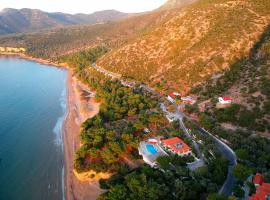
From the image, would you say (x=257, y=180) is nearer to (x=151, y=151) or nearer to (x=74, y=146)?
(x=151, y=151)

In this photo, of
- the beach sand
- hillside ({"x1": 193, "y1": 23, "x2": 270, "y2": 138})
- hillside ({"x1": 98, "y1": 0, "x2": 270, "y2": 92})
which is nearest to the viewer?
the beach sand

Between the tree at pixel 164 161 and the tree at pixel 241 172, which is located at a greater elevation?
the tree at pixel 241 172

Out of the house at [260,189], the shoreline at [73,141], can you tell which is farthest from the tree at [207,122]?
the shoreline at [73,141]

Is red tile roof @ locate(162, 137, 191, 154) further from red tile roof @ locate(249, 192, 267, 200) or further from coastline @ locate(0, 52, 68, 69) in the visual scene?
coastline @ locate(0, 52, 68, 69)

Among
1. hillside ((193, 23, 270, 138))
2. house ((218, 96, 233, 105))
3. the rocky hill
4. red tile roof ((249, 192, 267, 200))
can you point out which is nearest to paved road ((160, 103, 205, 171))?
hillside ((193, 23, 270, 138))

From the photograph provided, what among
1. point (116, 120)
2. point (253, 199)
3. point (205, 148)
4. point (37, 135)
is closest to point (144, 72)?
point (116, 120)

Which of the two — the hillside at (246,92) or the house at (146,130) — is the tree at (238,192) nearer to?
the hillside at (246,92)
